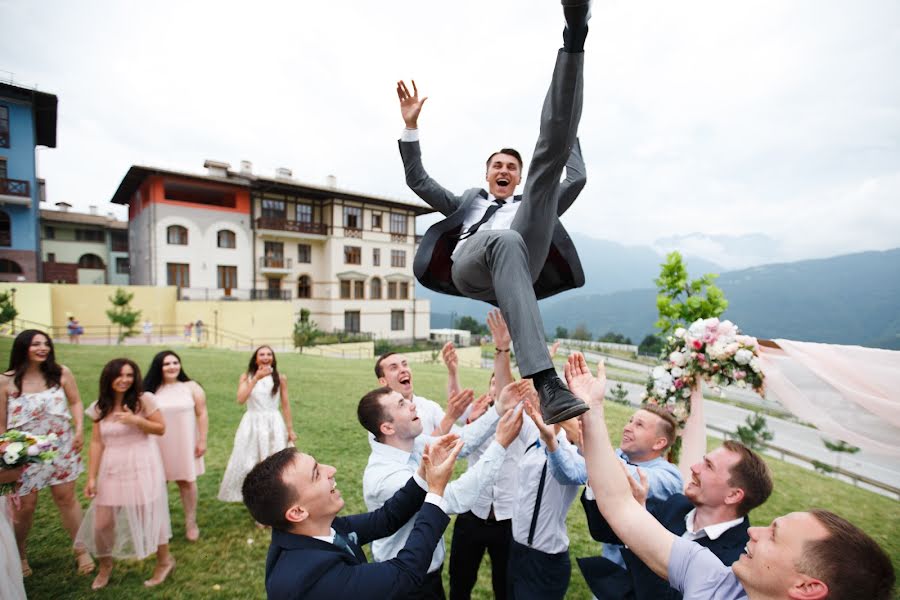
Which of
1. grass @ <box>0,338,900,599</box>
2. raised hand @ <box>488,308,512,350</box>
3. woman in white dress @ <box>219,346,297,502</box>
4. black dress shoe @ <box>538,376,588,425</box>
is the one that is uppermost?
raised hand @ <box>488,308,512,350</box>

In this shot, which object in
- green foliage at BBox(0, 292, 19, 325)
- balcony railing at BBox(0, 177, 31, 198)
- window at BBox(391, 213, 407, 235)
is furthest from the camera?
window at BBox(391, 213, 407, 235)

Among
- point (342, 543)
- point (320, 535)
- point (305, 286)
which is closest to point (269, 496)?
point (320, 535)

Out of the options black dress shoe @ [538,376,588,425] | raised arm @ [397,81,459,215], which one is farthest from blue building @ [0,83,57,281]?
black dress shoe @ [538,376,588,425]

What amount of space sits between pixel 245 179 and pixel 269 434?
25.6 m

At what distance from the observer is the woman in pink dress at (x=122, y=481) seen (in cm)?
359

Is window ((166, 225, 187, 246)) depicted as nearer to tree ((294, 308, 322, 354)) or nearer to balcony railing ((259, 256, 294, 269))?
balcony railing ((259, 256, 294, 269))

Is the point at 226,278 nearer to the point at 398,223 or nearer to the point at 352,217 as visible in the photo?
the point at 352,217

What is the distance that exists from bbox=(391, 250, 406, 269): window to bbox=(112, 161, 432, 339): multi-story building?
0.08 metres

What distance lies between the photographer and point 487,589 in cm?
381

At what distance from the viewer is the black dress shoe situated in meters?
1.48

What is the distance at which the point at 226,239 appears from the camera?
26656 millimetres

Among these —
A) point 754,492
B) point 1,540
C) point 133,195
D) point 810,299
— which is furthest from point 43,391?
point 810,299

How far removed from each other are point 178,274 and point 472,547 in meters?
27.0

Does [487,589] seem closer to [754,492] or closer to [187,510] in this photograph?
[754,492]
